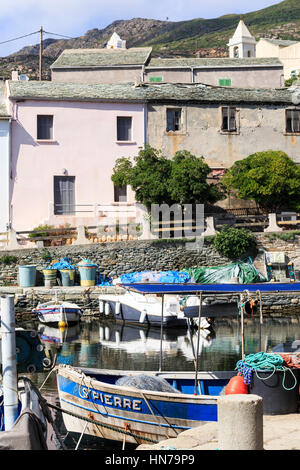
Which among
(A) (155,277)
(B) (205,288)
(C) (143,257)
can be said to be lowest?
(A) (155,277)

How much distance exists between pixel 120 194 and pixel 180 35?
388 ft

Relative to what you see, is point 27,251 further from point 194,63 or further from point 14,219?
point 194,63

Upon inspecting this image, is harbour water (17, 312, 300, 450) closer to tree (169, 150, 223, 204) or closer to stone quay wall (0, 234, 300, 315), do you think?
stone quay wall (0, 234, 300, 315)

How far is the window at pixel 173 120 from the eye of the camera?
122ft

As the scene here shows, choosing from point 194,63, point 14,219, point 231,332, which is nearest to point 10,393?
point 231,332

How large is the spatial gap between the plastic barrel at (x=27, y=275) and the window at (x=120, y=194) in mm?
7345

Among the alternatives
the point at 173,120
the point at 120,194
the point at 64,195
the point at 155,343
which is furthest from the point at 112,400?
the point at 173,120

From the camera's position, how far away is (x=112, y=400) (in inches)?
526

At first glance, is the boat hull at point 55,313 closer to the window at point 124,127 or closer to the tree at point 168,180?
the tree at point 168,180

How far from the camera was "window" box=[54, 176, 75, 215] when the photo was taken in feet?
115

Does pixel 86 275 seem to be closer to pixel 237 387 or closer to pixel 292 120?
pixel 292 120

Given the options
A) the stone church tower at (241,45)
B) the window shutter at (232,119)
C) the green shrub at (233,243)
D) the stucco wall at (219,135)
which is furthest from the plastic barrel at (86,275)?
the stone church tower at (241,45)

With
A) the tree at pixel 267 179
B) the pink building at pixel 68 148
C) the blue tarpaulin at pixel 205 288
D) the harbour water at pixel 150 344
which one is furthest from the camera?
the pink building at pixel 68 148

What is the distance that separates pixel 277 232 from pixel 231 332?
8584 mm
